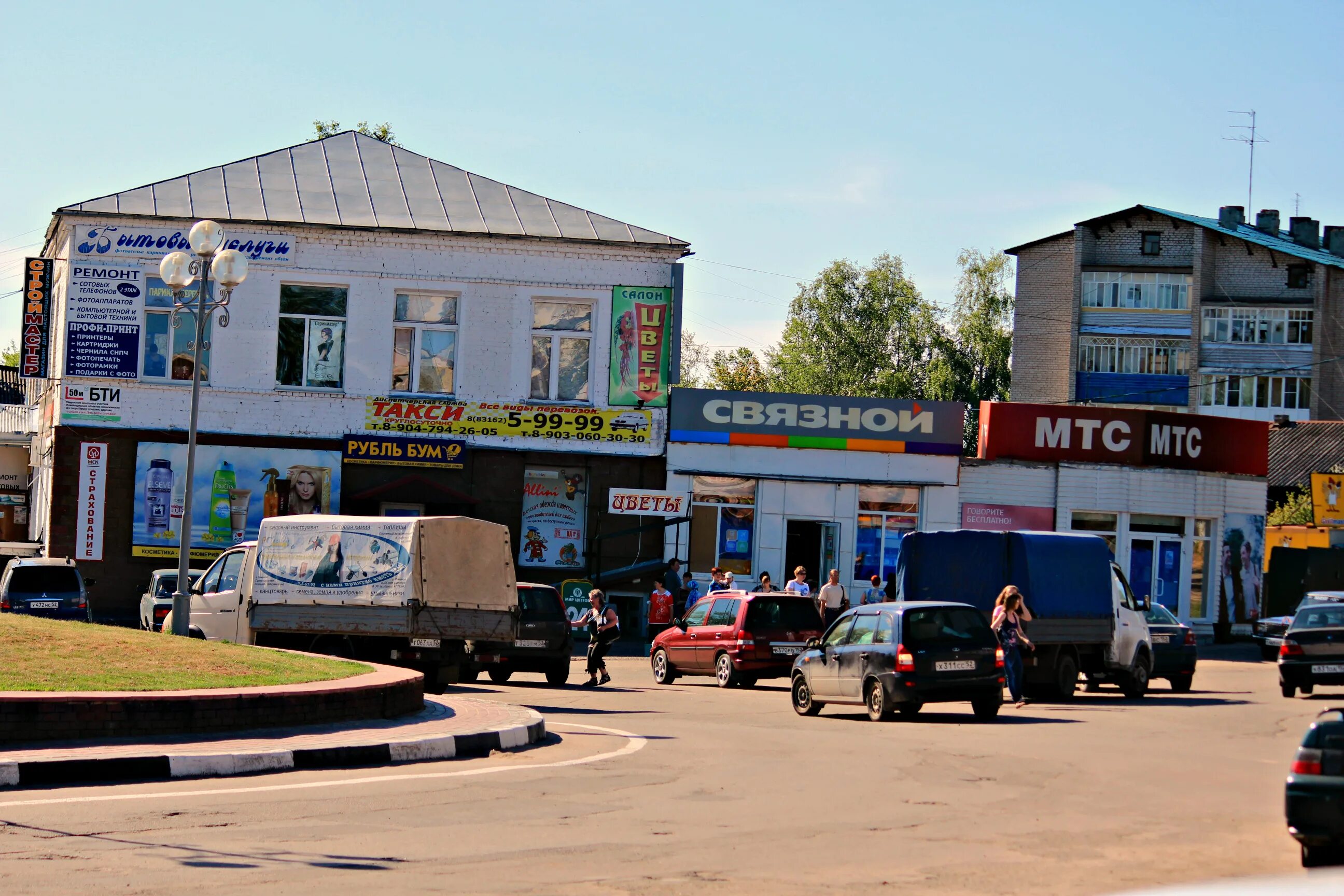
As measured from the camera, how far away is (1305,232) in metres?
80.7

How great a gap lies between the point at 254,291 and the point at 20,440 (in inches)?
532

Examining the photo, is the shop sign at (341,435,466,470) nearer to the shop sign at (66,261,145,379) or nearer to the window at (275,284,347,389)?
the window at (275,284,347,389)

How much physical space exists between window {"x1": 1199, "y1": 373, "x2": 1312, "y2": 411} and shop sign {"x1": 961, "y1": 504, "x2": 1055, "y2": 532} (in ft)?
129

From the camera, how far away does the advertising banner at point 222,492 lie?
3369 cm

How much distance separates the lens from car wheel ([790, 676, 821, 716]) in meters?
19.6

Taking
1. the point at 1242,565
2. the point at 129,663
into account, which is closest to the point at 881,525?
the point at 1242,565

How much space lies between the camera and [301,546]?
2070 cm

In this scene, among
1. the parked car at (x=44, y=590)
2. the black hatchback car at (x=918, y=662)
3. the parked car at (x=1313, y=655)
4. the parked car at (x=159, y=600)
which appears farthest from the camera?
the parked car at (x=44, y=590)

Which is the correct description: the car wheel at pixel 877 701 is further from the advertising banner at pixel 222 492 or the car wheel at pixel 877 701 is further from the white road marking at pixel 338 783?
the advertising banner at pixel 222 492

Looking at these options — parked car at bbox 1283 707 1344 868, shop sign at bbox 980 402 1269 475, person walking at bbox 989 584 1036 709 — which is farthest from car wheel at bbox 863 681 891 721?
shop sign at bbox 980 402 1269 475

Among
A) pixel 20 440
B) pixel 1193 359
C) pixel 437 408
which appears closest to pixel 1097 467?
pixel 437 408

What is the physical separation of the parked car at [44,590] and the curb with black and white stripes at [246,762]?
16.3 metres

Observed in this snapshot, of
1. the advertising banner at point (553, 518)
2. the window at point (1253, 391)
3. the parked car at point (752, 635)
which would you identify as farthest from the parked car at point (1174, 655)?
the window at point (1253, 391)

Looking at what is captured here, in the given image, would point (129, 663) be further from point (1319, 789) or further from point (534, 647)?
point (1319, 789)
